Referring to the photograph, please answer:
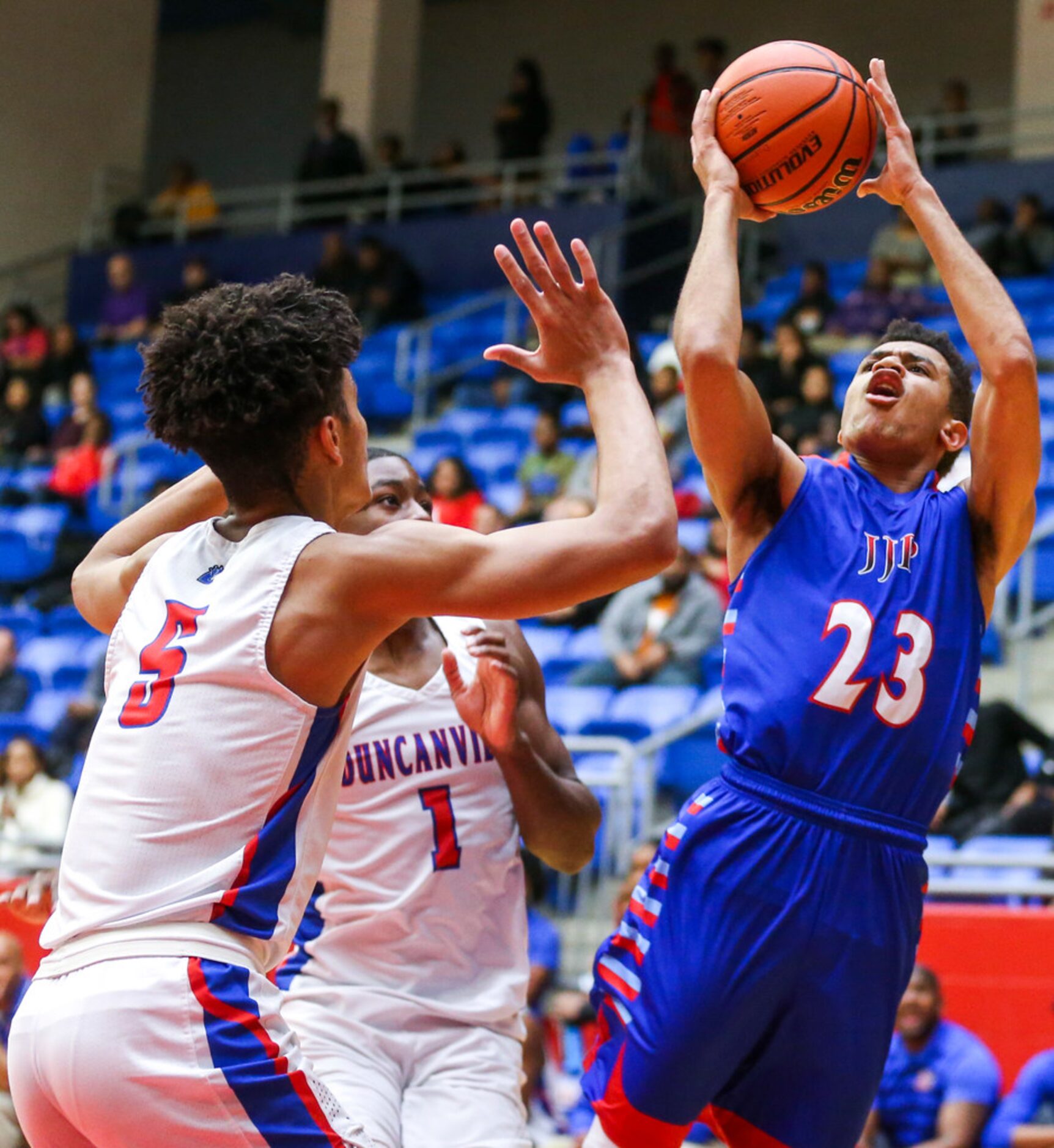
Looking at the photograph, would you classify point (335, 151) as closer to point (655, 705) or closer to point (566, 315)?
point (655, 705)

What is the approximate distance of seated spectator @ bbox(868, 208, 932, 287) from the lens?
42.4 ft

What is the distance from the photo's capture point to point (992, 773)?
25.3ft

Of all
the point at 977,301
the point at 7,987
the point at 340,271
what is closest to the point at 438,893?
the point at 977,301

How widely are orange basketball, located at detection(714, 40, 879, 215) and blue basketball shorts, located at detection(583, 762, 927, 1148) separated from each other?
52.7 inches

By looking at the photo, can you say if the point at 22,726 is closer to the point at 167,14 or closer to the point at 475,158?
the point at 475,158

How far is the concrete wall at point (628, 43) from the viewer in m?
17.9

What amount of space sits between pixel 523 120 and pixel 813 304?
5.27 meters

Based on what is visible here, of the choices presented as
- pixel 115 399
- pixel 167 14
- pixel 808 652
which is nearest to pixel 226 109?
pixel 167 14

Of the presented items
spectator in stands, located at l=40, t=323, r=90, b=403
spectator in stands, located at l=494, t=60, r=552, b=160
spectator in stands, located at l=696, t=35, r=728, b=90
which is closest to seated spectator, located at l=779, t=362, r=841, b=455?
spectator in stands, located at l=696, t=35, r=728, b=90

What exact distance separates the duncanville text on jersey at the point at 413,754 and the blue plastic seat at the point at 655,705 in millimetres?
4861

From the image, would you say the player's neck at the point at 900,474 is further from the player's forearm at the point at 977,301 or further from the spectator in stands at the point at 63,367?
the spectator in stands at the point at 63,367

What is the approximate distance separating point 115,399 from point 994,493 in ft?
43.4

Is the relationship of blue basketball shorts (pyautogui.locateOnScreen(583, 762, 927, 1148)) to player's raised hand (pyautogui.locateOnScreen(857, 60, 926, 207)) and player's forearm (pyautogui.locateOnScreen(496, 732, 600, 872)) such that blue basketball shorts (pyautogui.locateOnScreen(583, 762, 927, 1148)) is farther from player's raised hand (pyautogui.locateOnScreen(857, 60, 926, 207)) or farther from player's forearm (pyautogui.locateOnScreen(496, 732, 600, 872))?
player's raised hand (pyautogui.locateOnScreen(857, 60, 926, 207))

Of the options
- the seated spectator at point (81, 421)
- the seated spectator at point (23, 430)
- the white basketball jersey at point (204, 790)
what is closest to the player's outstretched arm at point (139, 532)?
the white basketball jersey at point (204, 790)
